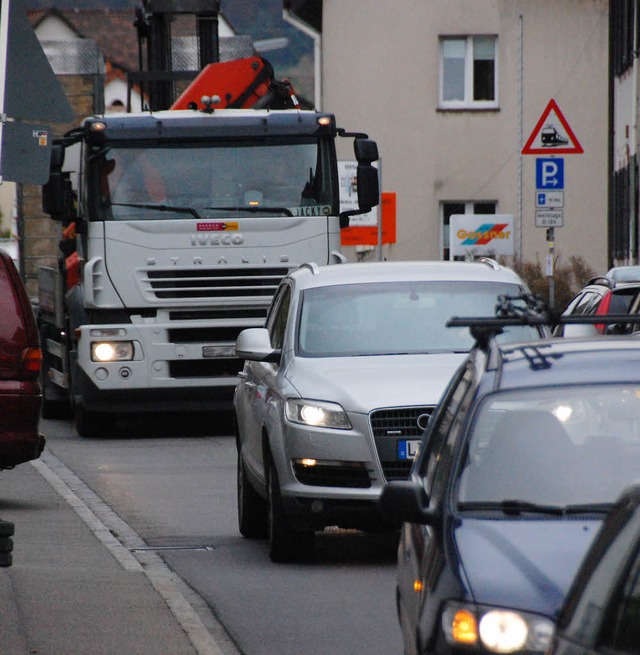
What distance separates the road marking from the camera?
8.24 metres

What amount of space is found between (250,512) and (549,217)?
32.5ft

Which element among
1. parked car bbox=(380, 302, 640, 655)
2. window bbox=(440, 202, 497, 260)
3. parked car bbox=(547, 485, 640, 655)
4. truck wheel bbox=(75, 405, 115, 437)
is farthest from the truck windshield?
window bbox=(440, 202, 497, 260)

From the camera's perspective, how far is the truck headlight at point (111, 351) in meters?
19.7

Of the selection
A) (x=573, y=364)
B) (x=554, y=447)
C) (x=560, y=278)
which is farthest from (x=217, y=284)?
(x=560, y=278)

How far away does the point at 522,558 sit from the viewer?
16.8 feet

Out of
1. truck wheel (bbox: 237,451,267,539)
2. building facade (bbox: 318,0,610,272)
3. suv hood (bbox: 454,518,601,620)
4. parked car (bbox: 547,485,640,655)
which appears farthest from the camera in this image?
building facade (bbox: 318,0,610,272)

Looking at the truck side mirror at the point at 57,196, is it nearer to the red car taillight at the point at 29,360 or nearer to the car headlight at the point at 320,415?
the red car taillight at the point at 29,360

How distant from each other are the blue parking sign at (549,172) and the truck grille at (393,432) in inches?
434

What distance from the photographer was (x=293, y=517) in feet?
33.6

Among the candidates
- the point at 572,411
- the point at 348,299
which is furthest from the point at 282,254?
the point at 572,411

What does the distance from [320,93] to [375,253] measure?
3.87m

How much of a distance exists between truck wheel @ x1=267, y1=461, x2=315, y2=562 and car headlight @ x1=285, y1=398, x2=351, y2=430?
14.1 inches

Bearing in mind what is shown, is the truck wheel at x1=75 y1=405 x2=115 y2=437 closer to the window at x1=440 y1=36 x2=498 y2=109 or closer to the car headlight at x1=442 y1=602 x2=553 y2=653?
the car headlight at x1=442 y1=602 x2=553 y2=653

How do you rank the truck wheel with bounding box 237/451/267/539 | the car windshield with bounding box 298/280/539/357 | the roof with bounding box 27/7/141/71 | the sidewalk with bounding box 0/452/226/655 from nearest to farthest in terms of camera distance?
the sidewalk with bounding box 0/452/226/655
the car windshield with bounding box 298/280/539/357
the truck wheel with bounding box 237/451/267/539
the roof with bounding box 27/7/141/71
